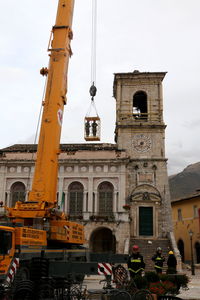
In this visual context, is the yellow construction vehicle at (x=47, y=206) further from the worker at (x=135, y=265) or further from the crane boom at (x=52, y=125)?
the worker at (x=135, y=265)

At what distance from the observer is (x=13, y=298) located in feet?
29.8

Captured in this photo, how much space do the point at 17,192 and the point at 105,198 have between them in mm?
8474

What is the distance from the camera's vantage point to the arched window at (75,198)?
32875mm

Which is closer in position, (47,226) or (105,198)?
(47,226)

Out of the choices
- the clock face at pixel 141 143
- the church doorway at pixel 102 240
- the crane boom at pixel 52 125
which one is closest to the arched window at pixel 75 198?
the church doorway at pixel 102 240

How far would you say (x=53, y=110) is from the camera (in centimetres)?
1652

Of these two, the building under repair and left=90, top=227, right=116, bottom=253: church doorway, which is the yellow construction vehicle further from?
left=90, top=227, right=116, bottom=253: church doorway

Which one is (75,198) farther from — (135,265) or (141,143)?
(135,265)

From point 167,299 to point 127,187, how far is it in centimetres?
2588

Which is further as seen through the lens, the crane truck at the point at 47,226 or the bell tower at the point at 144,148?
the bell tower at the point at 144,148

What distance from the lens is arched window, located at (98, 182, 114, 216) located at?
1284 inches

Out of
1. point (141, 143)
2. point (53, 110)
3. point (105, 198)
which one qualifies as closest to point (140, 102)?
point (141, 143)

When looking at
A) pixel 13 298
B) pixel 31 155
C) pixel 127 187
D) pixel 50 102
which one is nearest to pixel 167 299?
pixel 13 298

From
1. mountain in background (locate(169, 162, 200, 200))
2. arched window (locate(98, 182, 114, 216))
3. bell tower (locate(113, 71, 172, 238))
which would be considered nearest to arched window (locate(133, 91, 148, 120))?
bell tower (locate(113, 71, 172, 238))
